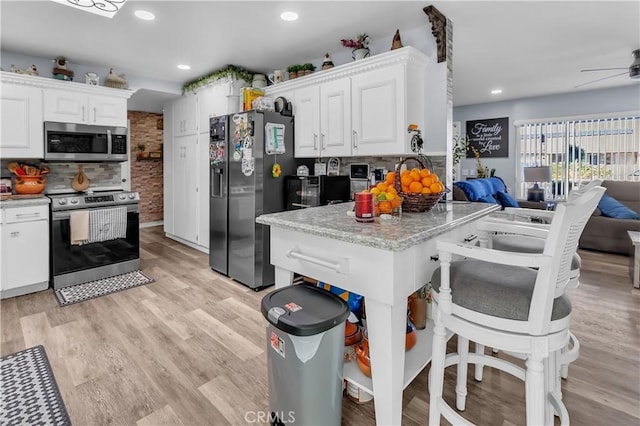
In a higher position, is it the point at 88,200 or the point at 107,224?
the point at 88,200

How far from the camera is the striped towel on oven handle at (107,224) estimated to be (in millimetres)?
3627

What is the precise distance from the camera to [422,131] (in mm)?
2924

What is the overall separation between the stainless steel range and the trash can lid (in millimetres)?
3025

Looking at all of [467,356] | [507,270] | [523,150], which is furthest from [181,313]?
[523,150]

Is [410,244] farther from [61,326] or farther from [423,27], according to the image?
[61,326]

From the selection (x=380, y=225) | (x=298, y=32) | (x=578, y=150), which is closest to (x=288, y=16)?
(x=298, y=32)

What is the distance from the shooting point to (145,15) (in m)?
2.90

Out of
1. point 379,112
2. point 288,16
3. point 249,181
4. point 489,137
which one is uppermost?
point 288,16

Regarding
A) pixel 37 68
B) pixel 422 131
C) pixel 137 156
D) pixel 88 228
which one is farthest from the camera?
pixel 137 156

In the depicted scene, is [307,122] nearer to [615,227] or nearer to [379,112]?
[379,112]

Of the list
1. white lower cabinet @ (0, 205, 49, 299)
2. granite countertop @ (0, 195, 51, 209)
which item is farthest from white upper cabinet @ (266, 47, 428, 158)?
white lower cabinet @ (0, 205, 49, 299)

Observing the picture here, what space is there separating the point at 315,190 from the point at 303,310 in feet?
6.68

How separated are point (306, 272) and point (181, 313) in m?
1.78

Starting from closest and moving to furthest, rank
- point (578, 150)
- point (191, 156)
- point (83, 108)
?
point (83, 108) < point (191, 156) < point (578, 150)
